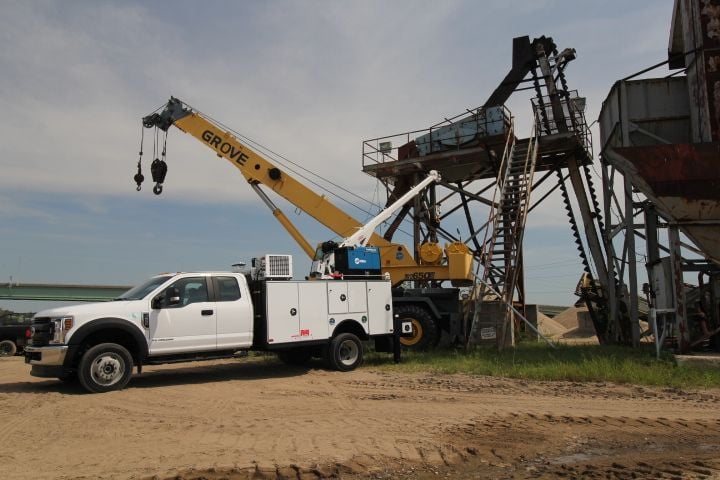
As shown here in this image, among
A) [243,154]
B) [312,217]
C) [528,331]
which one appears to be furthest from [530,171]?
[243,154]

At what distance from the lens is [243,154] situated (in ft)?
64.8

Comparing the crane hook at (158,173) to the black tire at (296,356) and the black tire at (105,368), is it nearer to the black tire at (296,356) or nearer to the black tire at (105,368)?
the black tire at (296,356)

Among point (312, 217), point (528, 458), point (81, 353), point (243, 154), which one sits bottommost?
point (528, 458)

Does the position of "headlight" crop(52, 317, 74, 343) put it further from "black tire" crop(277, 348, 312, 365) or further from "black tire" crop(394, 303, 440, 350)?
"black tire" crop(394, 303, 440, 350)

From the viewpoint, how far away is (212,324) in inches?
420

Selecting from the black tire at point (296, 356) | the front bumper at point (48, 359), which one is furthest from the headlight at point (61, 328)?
the black tire at point (296, 356)

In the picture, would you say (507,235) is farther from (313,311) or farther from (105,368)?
(105,368)

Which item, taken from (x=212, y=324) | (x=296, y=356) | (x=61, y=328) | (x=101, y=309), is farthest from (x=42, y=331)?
(x=296, y=356)

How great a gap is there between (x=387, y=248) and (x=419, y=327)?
283cm

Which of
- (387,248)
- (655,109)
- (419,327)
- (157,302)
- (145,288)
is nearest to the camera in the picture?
(157,302)

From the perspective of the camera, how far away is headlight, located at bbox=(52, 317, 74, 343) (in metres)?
9.26

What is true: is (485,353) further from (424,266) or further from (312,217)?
(312,217)

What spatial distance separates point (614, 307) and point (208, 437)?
47.1 feet

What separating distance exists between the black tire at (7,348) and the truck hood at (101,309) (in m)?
12.6
